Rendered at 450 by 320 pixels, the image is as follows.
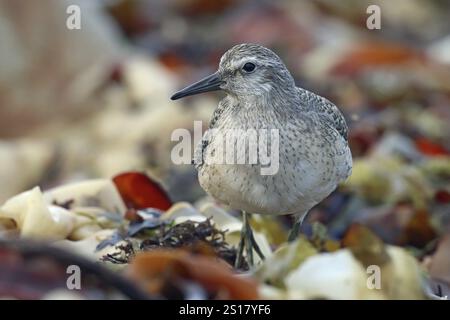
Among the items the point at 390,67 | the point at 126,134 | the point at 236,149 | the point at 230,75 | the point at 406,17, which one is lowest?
the point at 236,149

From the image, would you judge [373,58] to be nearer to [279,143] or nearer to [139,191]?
Answer: [139,191]

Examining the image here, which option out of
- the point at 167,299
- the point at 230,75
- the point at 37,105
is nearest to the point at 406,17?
the point at 37,105

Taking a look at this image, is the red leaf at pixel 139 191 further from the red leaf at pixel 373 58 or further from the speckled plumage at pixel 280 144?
the red leaf at pixel 373 58

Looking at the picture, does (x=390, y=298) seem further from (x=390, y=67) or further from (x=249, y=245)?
(x=390, y=67)

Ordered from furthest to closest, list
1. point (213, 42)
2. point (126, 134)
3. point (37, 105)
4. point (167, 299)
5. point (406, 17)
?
1. point (406, 17)
2. point (213, 42)
3. point (37, 105)
4. point (126, 134)
5. point (167, 299)

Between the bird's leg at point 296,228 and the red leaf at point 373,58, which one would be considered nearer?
the bird's leg at point 296,228

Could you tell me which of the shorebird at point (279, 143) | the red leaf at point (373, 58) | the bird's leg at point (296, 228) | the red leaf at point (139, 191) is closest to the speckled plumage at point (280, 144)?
the shorebird at point (279, 143)

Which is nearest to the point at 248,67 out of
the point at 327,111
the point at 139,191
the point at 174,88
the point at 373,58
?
the point at 327,111
